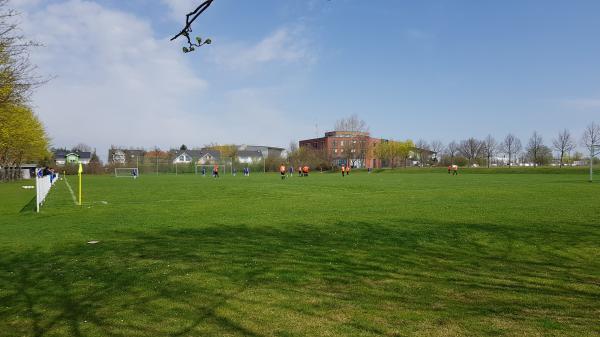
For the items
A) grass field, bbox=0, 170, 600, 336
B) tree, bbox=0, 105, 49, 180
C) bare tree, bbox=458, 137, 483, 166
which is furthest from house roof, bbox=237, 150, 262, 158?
grass field, bbox=0, 170, 600, 336

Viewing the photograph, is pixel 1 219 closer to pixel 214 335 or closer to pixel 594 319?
pixel 214 335

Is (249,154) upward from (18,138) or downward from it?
upward

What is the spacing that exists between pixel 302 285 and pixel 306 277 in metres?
0.42

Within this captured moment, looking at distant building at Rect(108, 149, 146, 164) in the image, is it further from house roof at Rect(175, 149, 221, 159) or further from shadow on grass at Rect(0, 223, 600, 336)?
shadow on grass at Rect(0, 223, 600, 336)

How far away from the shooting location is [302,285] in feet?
19.2

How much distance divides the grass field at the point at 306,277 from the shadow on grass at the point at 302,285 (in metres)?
0.03

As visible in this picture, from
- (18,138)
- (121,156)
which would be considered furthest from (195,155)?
(18,138)

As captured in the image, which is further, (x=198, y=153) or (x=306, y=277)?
(x=198, y=153)

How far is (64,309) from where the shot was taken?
4.91 metres

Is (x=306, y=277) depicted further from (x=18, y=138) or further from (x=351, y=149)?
(x=351, y=149)

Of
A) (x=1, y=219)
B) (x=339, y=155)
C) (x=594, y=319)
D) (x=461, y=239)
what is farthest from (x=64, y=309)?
(x=339, y=155)

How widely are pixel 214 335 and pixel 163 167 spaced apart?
83.7 metres

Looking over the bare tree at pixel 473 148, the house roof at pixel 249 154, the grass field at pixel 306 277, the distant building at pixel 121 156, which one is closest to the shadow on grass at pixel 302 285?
the grass field at pixel 306 277

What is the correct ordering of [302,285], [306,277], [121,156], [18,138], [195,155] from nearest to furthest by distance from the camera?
[302,285], [306,277], [18,138], [121,156], [195,155]
